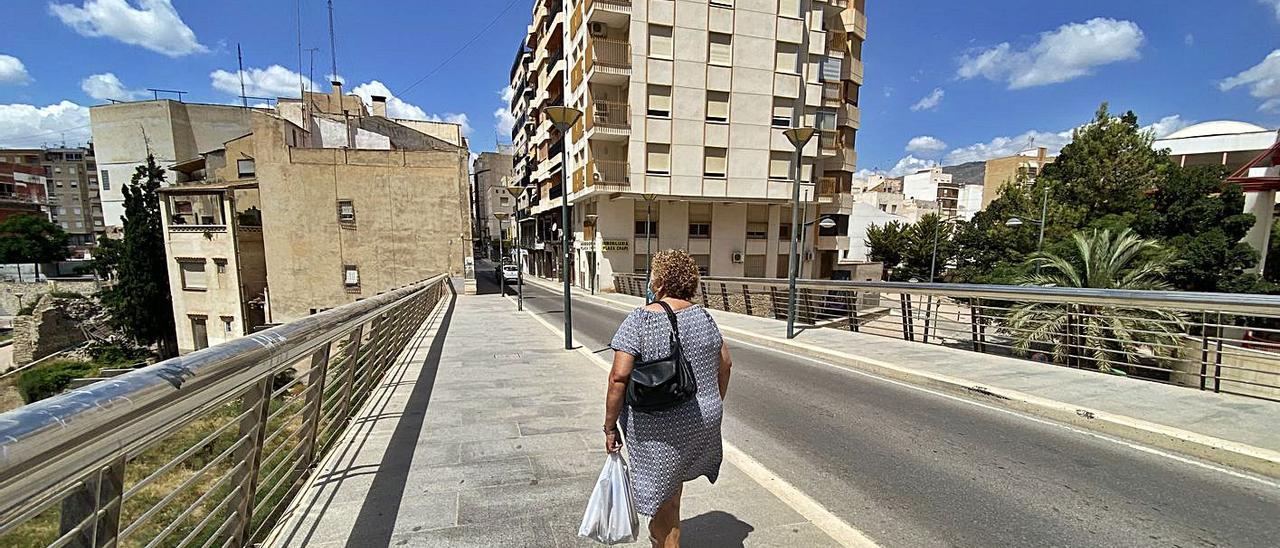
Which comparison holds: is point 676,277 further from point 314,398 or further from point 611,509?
point 314,398

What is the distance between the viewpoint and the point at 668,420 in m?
2.24

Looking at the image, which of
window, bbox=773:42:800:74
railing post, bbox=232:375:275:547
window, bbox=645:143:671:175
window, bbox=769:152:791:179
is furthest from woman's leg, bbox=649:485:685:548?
window, bbox=773:42:800:74

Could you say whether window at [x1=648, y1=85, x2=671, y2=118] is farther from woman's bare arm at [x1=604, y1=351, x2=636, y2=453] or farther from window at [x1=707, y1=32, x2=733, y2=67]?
woman's bare arm at [x1=604, y1=351, x2=636, y2=453]

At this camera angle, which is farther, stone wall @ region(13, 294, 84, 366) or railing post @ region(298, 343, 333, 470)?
stone wall @ region(13, 294, 84, 366)

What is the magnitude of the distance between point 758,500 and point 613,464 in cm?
148

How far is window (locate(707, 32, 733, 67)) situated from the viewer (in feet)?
81.1

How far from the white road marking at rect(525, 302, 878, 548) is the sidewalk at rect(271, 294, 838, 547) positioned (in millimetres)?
61

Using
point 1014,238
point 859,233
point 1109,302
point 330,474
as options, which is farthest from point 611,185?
point 859,233

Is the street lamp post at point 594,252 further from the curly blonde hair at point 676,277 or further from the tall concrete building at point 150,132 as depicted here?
the tall concrete building at point 150,132

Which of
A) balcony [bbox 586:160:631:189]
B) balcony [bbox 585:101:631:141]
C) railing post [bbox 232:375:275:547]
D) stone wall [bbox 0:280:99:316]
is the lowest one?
stone wall [bbox 0:280:99:316]

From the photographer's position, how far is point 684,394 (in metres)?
2.17

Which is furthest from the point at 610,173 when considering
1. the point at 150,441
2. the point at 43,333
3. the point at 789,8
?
the point at 43,333

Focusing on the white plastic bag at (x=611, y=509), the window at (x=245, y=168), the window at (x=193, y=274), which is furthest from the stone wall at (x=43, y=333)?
the white plastic bag at (x=611, y=509)

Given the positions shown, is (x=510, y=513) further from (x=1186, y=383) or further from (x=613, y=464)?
(x=1186, y=383)
